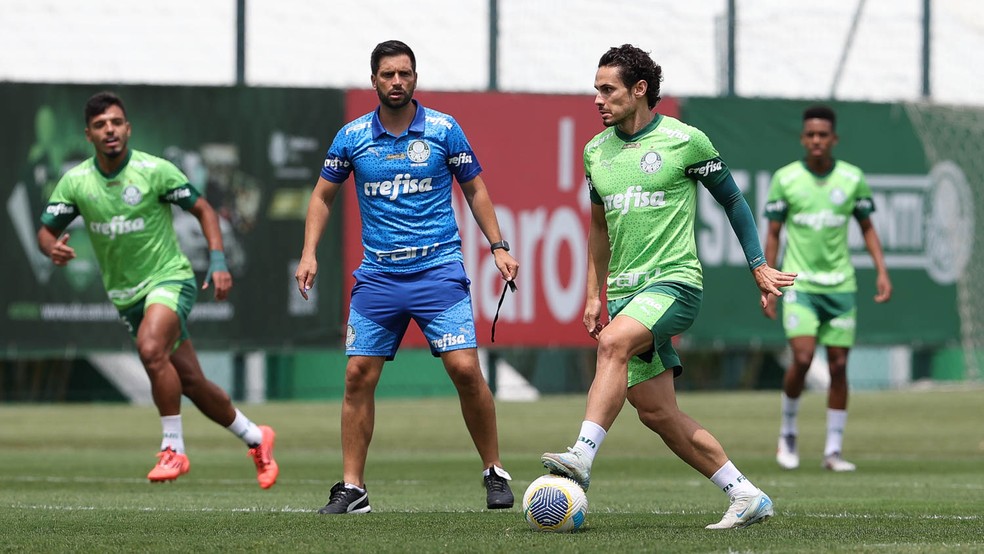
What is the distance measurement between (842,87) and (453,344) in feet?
56.9

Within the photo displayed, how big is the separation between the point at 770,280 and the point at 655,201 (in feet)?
1.99

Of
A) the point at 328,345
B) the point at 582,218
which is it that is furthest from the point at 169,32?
the point at 582,218

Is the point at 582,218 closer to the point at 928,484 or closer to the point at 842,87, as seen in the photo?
the point at 842,87

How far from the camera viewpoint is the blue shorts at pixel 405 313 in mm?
8383

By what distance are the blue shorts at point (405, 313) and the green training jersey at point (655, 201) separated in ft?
3.69

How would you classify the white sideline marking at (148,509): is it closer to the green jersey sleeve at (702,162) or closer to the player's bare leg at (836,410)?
the green jersey sleeve at (702,162)

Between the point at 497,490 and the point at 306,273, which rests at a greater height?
the point at 306,273

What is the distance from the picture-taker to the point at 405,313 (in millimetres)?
8438

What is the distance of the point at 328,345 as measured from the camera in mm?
22234

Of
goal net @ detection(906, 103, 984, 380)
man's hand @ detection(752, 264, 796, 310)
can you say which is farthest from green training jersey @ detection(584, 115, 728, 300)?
goal net @ detection(906, 103, 984, 380)

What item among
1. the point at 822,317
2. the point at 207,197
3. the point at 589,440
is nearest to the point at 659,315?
the point at 589,440

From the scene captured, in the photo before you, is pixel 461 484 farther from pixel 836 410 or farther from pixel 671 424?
pixel 671 424

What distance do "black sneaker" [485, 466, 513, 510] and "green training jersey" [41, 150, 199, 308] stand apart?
3.37m

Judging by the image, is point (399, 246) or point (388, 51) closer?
point (388, 51)
